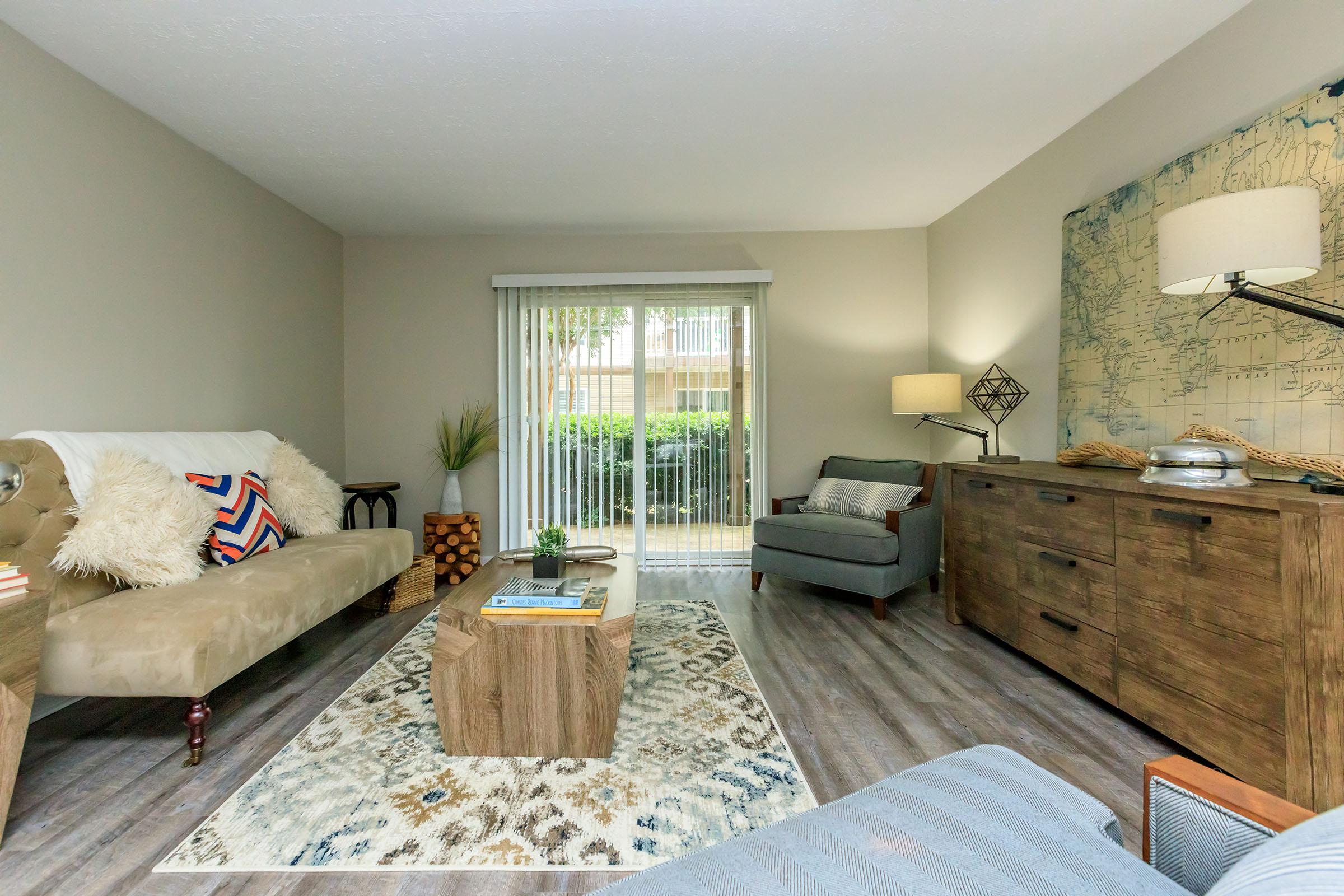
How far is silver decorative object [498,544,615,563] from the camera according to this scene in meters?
2.82

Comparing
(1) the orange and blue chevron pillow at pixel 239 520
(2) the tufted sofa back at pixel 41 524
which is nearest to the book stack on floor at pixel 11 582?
(2) the tufted sofa back at pixel 41 524

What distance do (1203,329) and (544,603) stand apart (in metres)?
2.66

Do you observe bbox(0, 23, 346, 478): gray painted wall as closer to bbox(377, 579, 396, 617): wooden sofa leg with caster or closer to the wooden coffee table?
bbox(377, 579, 396, 617): wooden sofa leg with caster

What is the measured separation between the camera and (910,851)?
30.8 inches

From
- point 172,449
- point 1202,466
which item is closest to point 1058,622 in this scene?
point 1202,466

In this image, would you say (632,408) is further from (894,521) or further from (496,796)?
(496,796)

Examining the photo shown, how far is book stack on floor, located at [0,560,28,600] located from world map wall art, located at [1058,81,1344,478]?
12.3ft

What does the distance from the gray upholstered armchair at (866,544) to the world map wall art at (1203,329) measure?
865mm

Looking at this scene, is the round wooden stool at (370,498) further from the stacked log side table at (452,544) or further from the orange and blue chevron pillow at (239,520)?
the orange and blue chevron pillow at (239,520)

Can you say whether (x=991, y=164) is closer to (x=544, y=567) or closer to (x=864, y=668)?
(x=864, y=668)

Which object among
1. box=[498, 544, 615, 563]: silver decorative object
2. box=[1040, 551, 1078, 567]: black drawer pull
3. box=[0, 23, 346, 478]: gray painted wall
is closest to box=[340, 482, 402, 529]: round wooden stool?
box=[0, 23, 346, 478]: gray painted wall

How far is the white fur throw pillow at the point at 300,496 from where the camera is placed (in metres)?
3.18

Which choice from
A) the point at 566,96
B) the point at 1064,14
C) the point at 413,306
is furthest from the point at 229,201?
the point at 1064,14

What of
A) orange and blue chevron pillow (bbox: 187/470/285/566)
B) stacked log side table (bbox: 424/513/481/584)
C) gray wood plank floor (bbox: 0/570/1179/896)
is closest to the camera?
gray wood plank floor (bbox: 0/570/1179/896)
